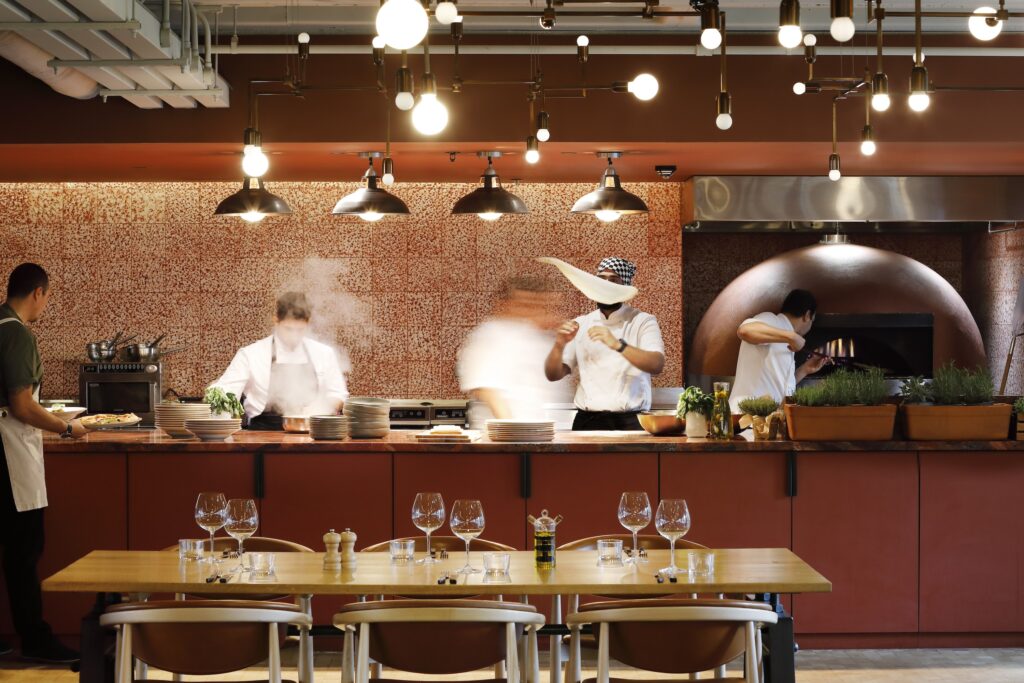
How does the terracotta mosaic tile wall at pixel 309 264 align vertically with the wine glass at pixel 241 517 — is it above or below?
above

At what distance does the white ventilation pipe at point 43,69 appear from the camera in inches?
207

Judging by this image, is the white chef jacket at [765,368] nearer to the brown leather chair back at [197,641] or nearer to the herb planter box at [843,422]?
the herb planter box at [843,422]

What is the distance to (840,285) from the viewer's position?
26.9ft

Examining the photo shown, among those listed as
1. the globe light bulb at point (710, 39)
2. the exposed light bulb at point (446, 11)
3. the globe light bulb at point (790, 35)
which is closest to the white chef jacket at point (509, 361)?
the globe light bulb at point (710, 39)

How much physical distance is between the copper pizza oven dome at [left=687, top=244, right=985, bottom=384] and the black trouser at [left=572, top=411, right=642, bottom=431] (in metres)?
1.06

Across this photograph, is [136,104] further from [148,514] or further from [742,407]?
[742,407]

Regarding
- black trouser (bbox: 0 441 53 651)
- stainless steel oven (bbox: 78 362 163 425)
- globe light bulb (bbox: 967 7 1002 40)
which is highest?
globe light bulb (bbox: 967 7 1002 40)

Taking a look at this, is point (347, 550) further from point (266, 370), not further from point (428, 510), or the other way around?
point (266, 370)

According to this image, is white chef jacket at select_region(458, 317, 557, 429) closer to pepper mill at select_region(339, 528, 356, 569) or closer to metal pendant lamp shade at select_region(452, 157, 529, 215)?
metal pendant lamp shade at select_region(452, 157, 529, 215)

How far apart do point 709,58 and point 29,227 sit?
511 cm

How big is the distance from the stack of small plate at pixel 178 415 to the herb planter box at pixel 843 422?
9.57 feet

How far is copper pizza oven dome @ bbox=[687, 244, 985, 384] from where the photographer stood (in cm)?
816

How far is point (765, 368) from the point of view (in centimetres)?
805

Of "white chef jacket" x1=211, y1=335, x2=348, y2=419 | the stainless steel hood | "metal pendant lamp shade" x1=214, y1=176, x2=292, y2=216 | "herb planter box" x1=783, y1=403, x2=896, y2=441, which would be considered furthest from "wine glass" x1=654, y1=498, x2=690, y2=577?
"white chef jacket" x1=211, y1=335, x2=348, y2=419
